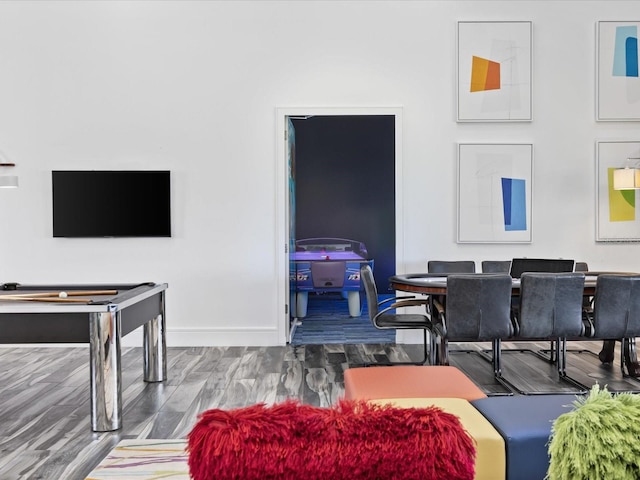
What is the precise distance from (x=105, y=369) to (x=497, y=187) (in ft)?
13.1

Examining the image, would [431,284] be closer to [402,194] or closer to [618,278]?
[618,278]

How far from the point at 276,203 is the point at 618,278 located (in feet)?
10.0

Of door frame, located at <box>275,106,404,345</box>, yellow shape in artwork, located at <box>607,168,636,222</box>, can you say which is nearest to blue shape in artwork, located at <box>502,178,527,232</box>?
yellow shape in artwork, located at <box>607,168,636,222</box>

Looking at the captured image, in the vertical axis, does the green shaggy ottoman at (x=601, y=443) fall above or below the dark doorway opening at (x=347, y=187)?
below

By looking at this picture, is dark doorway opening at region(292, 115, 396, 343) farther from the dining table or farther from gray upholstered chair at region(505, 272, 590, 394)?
gray upholstered chair at region(505, 272, 590, 394)

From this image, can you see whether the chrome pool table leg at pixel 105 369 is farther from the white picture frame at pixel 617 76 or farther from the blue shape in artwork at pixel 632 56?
the blue shape in artwork at pixel 632 56

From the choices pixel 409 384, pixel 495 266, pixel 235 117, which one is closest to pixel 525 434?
pixel 409 384

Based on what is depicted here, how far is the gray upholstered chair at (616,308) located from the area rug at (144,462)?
9.39ft

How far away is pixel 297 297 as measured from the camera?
7.04 meters

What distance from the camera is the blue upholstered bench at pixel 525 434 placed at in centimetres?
178

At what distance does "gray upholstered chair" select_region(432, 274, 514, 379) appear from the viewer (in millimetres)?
3678

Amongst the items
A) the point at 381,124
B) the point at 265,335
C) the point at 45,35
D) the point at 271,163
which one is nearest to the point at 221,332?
the point at 265,335

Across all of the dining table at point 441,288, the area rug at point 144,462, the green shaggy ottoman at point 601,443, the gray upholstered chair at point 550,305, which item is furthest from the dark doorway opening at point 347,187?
the green shaggy ottoman at point 601,443

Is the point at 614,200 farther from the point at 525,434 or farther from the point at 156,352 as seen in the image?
the point at 156,352
